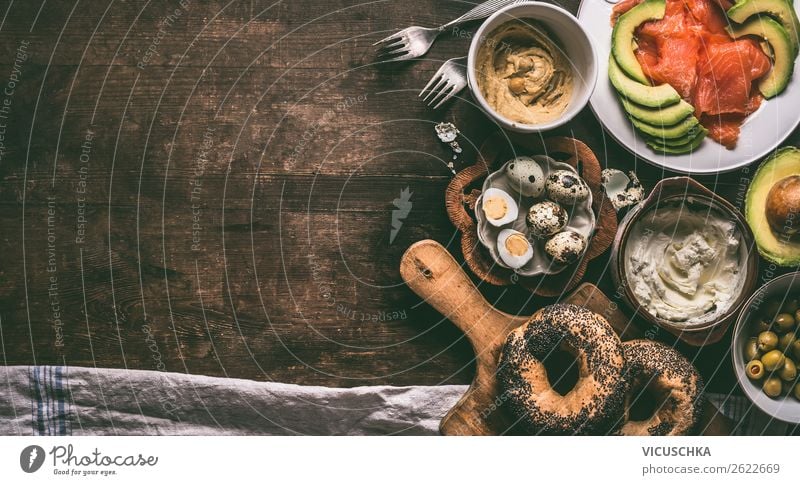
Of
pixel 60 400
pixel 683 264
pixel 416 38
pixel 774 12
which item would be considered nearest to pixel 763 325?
pixel 683 264

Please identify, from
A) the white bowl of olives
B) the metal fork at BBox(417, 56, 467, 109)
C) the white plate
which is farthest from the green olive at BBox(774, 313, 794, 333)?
the metal fork at BBox(417, 56, 467, 109)

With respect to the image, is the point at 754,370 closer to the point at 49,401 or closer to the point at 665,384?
the point at 665,384

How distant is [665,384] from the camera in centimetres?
108

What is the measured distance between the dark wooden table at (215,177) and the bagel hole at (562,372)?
121 mm

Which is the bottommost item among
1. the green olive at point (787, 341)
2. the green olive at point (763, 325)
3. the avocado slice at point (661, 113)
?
the green olive at point (787, 341)

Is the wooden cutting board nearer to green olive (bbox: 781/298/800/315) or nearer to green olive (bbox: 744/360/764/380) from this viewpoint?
green olive (bbox: 744/360/764/380)

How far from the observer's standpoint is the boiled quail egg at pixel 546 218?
1.06 meters

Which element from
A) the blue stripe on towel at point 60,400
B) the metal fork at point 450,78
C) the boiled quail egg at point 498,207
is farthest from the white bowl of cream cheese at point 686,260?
the blue stripe on towel at point 60,400

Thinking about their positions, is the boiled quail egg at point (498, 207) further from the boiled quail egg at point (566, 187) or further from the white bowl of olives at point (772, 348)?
the white bowl of olives at point (772, 348)

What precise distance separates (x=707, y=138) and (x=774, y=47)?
21 cm

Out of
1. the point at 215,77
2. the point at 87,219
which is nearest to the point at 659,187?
the point at 215,77

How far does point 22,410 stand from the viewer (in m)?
1.13

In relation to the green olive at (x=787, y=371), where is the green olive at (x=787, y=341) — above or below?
above

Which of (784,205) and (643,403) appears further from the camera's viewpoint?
(643,403)
